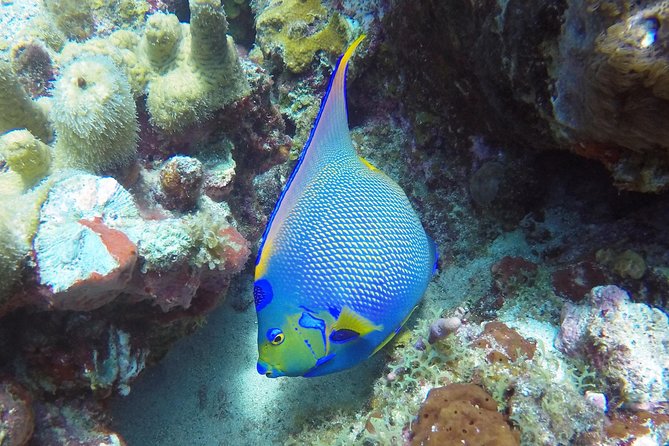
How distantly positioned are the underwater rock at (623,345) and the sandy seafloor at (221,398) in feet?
4.11

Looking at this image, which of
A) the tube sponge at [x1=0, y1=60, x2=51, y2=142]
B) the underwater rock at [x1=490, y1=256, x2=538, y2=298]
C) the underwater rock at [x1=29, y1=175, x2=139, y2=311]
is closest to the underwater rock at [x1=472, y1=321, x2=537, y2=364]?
the underwater rock at [x1=490, y1=256, x2=538, y2=298]

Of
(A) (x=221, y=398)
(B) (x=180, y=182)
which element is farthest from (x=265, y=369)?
(A) (x=221, y=398)

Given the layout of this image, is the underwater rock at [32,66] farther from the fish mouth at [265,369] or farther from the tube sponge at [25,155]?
the fish mouth at [265,369]

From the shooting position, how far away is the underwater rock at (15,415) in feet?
6.36

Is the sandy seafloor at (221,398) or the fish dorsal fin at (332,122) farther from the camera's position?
the sandy seafloor at (221,398)

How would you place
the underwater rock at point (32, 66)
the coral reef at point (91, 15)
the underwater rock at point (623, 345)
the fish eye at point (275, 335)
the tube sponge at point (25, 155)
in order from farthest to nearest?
1. the coral reef at point (91, 15)
2. the underwater rock at point (32, 66)
3. the tube sponge at point (25, 155)
4. the underwater rock at point (623, 345)
5. the fish eye at point (275, 335)

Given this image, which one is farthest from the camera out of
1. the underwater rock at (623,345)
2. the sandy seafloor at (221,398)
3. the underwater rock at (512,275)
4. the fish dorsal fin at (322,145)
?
the sandy seafloor at (221,398)

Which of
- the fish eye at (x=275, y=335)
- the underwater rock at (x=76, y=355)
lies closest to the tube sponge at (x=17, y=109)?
the underwater rock at (x=76, y=355)

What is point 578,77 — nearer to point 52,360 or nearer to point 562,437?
point 562,437

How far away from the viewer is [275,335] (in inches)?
66.4

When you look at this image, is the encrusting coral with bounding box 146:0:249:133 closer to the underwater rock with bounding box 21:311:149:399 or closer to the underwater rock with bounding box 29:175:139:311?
the underwater rock with bounding box 29:175:139:311

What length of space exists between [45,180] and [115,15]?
8.77 ft

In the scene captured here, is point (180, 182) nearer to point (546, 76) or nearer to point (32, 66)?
point (32, 66)

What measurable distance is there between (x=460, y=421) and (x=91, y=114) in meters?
2.65
